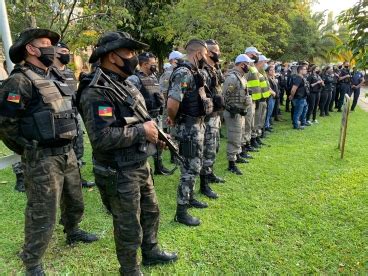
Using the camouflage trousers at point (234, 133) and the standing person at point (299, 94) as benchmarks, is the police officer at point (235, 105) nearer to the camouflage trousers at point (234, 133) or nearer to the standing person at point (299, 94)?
the camouflage trousers at point (234, 133)

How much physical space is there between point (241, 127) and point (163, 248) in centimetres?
304

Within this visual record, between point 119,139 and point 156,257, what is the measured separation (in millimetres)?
1386

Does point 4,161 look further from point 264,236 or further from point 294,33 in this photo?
point 294,33

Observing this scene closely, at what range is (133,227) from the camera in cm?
258

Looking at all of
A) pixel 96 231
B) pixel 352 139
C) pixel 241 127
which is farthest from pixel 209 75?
pixel 352 139

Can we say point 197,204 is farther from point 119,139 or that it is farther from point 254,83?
point 254,83

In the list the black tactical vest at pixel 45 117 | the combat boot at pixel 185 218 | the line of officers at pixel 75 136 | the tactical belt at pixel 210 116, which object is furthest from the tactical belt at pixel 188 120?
the black tactical vest at pixel 45 117

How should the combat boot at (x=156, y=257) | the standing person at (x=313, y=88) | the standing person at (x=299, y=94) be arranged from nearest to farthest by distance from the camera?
1. the combat boot at (x=156, y=257)
2. the standing person at (x=299, y=94)
3. the standing person at (x=313, y=88)

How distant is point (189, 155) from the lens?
12.8ft

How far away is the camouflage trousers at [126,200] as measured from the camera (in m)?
2.51

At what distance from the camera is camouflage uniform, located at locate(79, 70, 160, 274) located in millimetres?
2334

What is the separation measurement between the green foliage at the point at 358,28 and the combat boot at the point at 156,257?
8.21 feet

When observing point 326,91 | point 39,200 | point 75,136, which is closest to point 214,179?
point 75,136

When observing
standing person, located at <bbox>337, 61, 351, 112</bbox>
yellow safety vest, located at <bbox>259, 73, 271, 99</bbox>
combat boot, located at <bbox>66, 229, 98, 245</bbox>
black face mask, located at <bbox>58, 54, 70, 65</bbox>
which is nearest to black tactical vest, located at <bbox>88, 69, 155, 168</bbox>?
combat boot, located at <bbox>66, 229, 98, 245</bbox>
